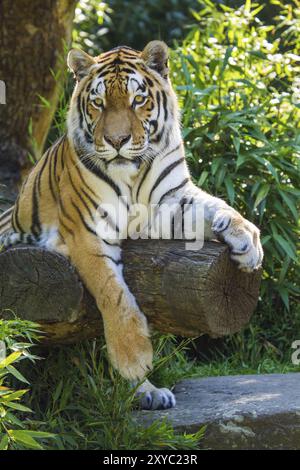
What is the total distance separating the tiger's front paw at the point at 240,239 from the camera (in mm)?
3775

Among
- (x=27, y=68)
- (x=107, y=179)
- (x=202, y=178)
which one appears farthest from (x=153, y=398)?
(x=27, y=68)

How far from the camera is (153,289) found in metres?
3.80

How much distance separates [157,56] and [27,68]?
2.11m

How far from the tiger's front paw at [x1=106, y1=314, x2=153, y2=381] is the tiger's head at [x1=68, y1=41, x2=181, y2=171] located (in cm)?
69

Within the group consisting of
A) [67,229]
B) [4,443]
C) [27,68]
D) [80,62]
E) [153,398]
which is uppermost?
[80,62]

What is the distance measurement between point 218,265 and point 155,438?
74 cm

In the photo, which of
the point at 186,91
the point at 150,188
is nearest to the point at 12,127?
the point at 186,91

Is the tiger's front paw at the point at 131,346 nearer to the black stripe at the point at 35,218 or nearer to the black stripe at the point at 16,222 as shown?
the black stripe at the point at 35,218

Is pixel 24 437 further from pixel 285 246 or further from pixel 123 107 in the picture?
Answer: pixel 285 246

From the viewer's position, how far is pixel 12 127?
20.4 ft

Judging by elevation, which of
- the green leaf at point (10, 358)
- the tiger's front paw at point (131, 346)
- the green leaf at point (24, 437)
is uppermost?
the green leaf at point (10, 358)

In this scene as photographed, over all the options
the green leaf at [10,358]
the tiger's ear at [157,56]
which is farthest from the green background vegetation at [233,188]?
the tiger's ear at [157,56]
